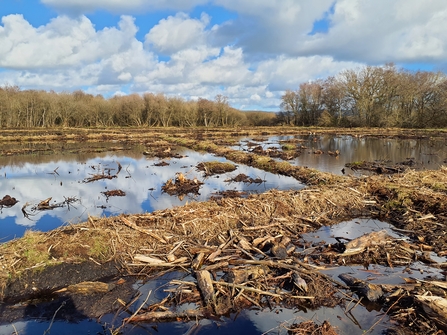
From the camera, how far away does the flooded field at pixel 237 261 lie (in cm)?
660

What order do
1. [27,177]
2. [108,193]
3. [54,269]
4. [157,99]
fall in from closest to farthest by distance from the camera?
[54,269], [108,193], [27,177], [157,99]

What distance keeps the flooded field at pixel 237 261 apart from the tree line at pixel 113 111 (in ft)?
216

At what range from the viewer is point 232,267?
8.34 metres

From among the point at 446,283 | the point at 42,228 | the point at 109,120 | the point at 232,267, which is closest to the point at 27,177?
the point at 42,228

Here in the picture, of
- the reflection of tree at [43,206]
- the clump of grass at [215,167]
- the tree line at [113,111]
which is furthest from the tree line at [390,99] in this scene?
the reflection of tree at [43,206]

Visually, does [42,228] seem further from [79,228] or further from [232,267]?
[232,267]

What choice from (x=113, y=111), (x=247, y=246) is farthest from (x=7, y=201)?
(x=113, y=111)

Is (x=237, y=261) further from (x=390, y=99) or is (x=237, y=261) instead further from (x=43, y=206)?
(x=390, y=99)

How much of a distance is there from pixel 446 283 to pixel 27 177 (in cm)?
2319

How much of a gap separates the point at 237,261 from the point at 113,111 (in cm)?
8377

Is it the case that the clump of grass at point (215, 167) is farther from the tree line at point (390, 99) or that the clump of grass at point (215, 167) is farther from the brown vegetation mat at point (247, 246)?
the tree line at point (390, 99)

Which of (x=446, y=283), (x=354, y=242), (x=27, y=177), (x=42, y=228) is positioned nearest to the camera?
(x=446, y=283)

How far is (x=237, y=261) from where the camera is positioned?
339 inches

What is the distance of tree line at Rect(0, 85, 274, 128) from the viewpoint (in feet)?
234
